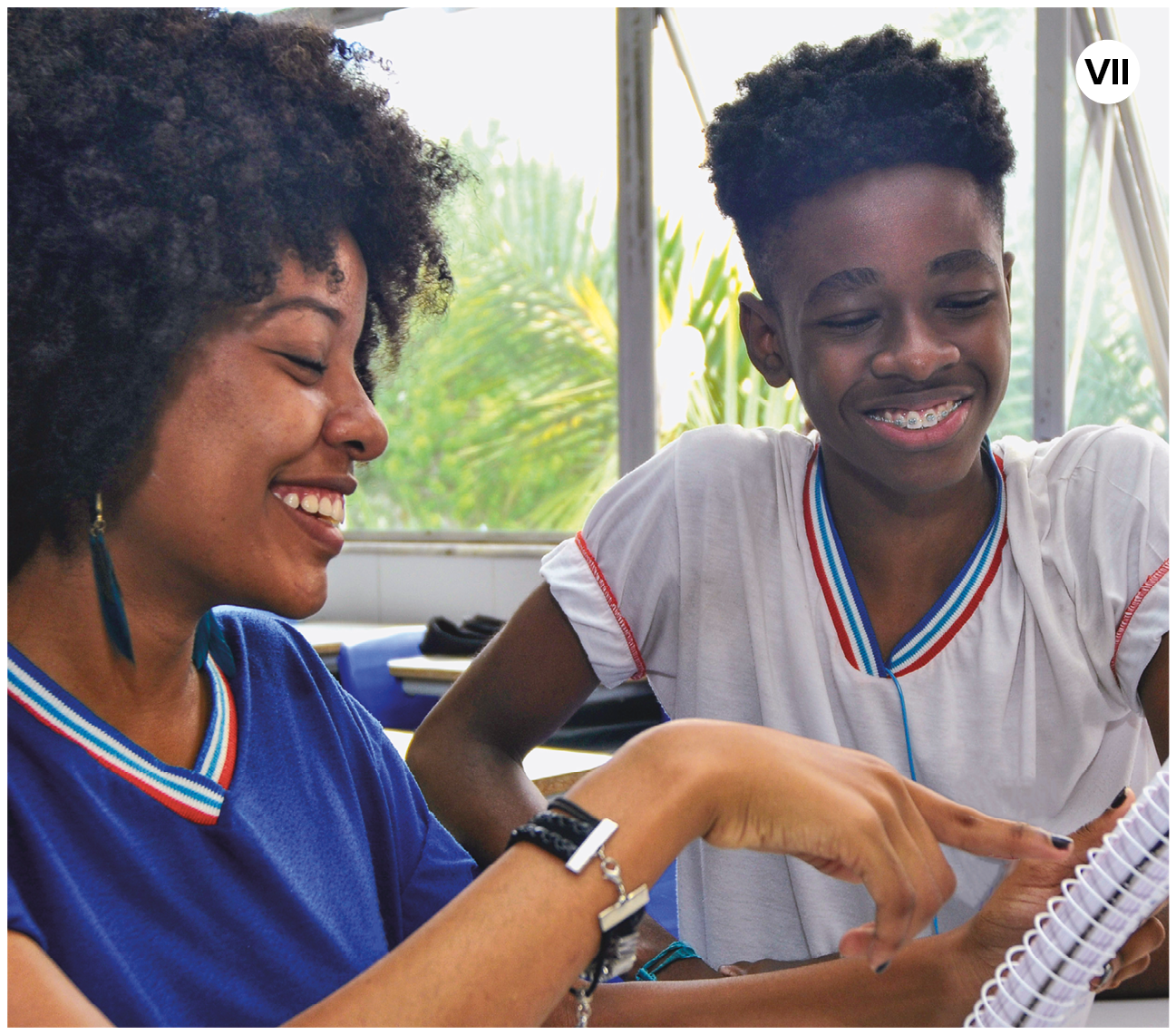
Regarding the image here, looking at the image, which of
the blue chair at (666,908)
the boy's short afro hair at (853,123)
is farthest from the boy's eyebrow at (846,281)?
A: the blue chair at (666,908)

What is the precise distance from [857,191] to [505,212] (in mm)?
3675

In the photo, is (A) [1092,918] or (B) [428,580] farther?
(B) [428,580]

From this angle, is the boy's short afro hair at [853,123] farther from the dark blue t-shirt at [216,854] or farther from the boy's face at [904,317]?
the dark blue t-shirt at [216,854]

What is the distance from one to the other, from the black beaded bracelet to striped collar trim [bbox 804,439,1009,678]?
69cm

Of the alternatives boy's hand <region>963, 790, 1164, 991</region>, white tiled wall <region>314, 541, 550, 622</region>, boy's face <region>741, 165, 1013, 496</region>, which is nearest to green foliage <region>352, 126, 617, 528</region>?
white tiled wall <region>314, 541, 550, 622</region>

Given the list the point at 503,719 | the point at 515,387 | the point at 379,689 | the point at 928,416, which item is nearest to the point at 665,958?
the point at 503,719

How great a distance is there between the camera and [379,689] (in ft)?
10.8

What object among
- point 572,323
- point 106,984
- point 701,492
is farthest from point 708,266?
point 106,984

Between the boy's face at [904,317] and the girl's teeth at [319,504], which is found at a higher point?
the boy's face at [904,317]

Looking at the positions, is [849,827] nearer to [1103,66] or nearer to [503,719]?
[503,719]

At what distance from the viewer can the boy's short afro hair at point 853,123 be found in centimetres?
132

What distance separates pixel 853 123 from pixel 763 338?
292 mm

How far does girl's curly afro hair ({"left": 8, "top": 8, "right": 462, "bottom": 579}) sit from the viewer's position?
0.87m

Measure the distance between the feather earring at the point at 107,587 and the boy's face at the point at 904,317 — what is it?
2.68 feet
